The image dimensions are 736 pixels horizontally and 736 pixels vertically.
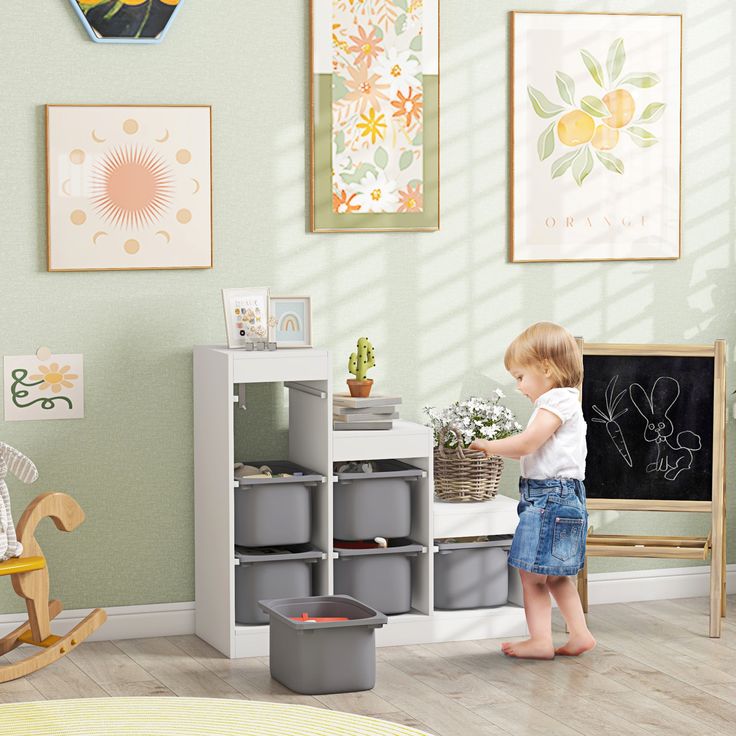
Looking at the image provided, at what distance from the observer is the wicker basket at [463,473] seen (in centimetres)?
405

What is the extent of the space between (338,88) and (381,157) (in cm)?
25

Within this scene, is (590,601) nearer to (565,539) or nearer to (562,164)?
(565,539)

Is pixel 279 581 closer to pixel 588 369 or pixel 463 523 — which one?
pixel 463 523

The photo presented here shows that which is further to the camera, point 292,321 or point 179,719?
point 292,321

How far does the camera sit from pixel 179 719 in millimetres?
3135

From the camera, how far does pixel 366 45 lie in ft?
13.5

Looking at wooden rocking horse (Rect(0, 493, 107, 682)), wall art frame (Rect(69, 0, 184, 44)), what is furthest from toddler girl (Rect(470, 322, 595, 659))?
wall art frame (Rect(69, 0, 184, 44))

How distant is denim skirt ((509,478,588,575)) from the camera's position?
3746 millimetres

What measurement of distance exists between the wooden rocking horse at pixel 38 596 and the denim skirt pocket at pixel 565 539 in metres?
1.33

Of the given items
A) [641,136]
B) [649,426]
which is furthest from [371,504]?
[641,136]

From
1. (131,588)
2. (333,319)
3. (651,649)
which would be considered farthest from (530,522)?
(131,588)

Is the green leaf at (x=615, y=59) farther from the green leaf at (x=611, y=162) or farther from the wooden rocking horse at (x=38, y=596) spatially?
the wooden rocking horse at (x=38, y=596)

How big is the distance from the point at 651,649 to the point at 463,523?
0.67 metres

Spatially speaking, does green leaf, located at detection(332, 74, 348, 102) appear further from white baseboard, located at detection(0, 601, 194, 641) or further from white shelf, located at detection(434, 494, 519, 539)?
white baseboard, located at detection(0, 601, 194, 641)
